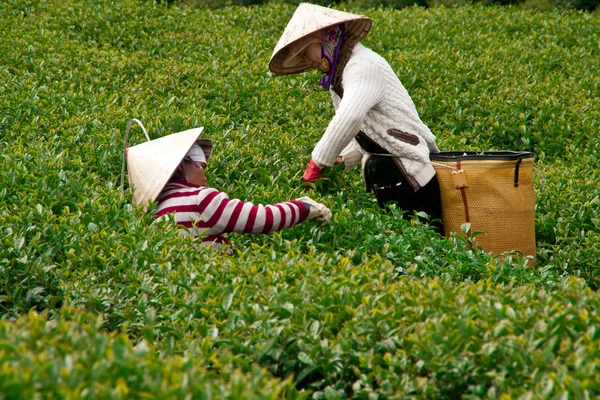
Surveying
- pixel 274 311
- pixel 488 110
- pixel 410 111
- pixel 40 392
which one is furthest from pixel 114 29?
pixel 40 392

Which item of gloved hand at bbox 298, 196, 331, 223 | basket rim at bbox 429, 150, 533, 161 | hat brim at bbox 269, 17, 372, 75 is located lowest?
gloved hand at bbox 298, 196, 331, 223

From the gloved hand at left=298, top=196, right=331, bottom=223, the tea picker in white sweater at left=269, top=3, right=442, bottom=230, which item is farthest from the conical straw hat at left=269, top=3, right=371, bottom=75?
the gloved hand at left=298, top=196, right=331, bottom=223

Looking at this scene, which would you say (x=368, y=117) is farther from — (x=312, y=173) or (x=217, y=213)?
(x=217, y=213)

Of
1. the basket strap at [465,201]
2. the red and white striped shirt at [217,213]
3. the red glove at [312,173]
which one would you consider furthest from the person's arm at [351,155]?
the red and white striped shirt at [217,213]

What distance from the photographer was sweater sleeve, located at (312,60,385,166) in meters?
4.18

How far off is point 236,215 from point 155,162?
1.55 feet

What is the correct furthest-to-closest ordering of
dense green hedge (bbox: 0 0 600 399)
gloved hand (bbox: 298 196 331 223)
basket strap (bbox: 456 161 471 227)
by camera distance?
basket strap (bbox: 456 161 471 227)
gloved hand (bbox: 298 196 331 223)
dense green hedge (bbox: 0 0 600 399)

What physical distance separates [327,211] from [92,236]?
45.8 inches

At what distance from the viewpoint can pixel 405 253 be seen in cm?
370

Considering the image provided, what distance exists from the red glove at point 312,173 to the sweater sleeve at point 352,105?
0.42ft

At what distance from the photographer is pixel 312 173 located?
4.47 m

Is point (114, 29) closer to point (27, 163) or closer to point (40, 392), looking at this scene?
point (27, 163)

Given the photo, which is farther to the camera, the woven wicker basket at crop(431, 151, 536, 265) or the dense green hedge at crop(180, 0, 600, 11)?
the dense green hedge at crop(180, 0, 600, 11)

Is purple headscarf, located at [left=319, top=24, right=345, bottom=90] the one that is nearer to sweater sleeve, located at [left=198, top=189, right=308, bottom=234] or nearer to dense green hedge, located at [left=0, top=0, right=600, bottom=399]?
dense green hedge, located at [left=0, top=0, right=600, bottom=399]
